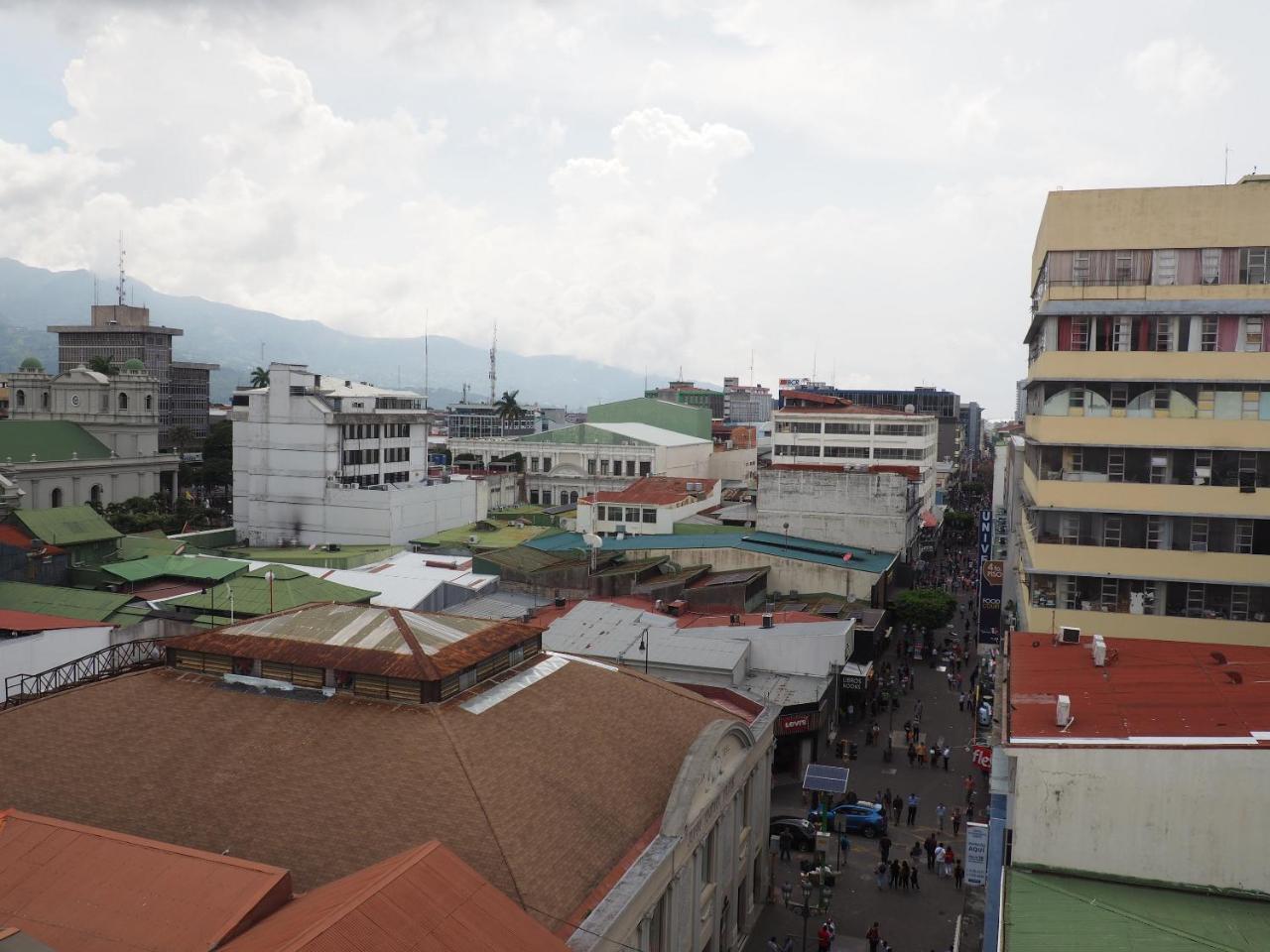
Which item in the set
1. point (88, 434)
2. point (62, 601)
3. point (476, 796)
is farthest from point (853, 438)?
point (476, 796)

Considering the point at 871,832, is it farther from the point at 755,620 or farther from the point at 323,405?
the point at 323,405

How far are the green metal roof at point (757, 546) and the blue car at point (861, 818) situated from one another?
81.6 ft

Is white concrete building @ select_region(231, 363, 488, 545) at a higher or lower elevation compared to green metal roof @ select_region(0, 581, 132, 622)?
higher

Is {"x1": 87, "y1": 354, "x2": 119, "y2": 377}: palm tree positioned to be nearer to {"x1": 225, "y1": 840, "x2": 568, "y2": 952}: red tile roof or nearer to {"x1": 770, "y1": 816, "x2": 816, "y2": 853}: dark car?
{"x1": 770, "y1": 816, "x2": 816, "y2": 853}: dark car

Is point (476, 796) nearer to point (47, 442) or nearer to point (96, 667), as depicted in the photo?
point (96, 667)

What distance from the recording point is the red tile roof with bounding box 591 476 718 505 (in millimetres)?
78938

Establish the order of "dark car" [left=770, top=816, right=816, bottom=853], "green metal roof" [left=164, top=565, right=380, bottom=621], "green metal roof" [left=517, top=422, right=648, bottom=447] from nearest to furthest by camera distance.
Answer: "dark car" [left=770, top=816, right=816, bottom=853]
"green metal roof" [left=164, top=565, right=380, bottom=621]
"green metal roof" [left=517, top=422, right=648, bottom=447]

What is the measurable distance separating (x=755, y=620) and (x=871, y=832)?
1353 centimetres

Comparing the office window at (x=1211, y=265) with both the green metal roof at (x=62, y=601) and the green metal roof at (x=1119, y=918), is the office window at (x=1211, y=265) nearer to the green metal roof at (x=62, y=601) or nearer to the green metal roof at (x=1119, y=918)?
the green metal roof at (x=1119, y=918)

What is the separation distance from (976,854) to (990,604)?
26379 mm

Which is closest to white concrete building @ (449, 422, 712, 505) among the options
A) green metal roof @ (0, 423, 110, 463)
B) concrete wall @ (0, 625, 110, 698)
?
green metal roof @ (0, 423, 110, 463)

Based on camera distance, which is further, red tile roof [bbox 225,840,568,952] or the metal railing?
the metal railing

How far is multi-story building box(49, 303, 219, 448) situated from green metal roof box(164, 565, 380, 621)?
13286cm

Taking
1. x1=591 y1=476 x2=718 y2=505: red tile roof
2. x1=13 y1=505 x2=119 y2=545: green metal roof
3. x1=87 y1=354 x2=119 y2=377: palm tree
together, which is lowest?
x1=13 y1=505 x2=119 y2=545: green metal roof
